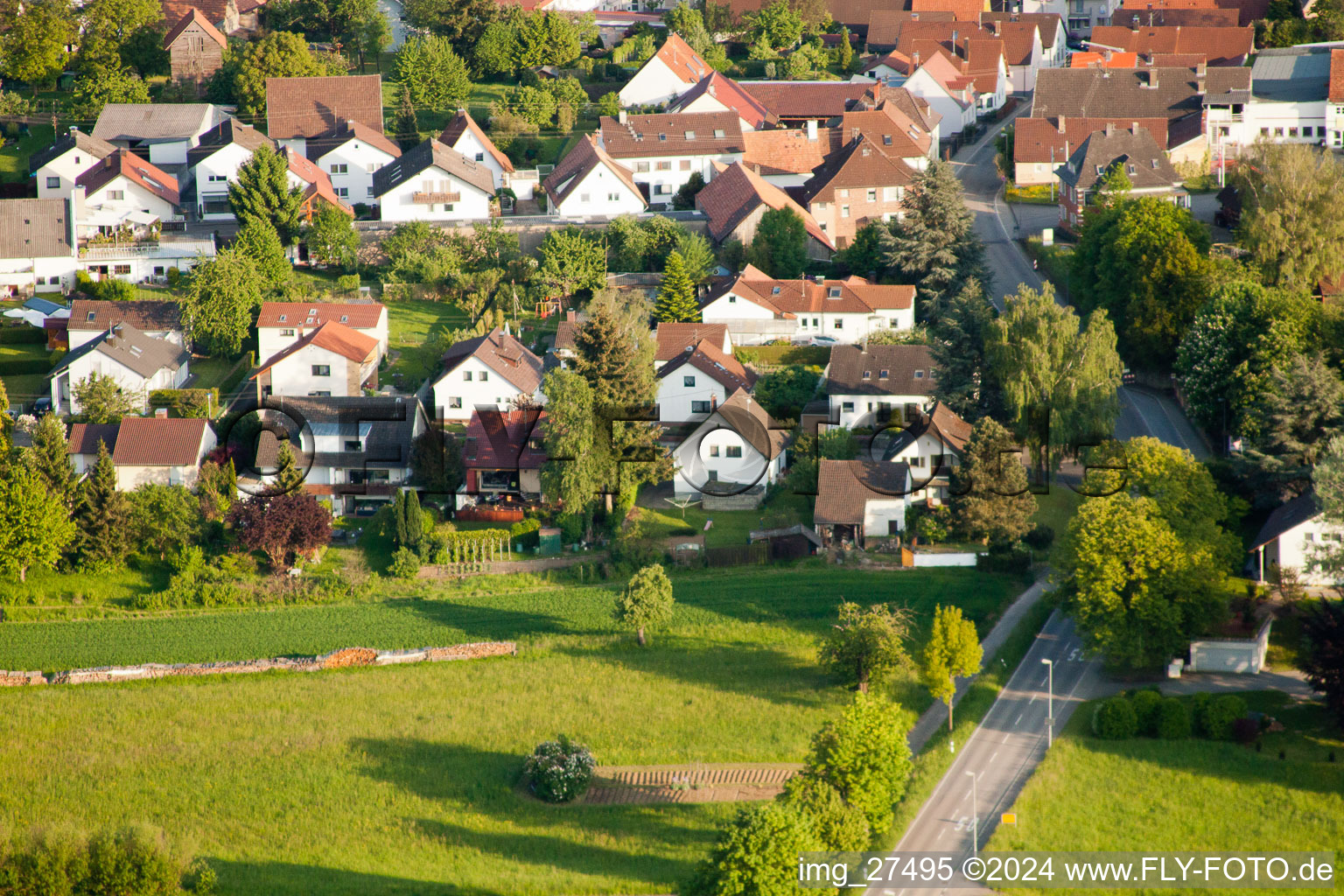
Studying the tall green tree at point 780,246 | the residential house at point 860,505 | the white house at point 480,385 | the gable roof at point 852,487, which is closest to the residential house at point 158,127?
the white house at point 480,385

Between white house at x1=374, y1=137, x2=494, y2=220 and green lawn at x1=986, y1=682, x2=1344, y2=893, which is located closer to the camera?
green lawn at x1=986, y1=682, x2=1344, y2=893

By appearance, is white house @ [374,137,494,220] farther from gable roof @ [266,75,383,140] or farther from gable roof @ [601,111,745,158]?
gable roof @ [266,75,383,140]

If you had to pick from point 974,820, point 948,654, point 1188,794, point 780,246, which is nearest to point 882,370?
point 780,246

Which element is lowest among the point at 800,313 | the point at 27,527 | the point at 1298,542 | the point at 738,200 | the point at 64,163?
the point at 27,527

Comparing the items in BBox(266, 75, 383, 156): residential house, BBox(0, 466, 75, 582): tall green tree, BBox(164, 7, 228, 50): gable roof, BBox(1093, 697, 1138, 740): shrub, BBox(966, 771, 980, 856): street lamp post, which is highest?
BBox(164, 7, 228, 50): gable roof

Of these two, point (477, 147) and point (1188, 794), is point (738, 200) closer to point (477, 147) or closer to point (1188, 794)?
point (477, 147)

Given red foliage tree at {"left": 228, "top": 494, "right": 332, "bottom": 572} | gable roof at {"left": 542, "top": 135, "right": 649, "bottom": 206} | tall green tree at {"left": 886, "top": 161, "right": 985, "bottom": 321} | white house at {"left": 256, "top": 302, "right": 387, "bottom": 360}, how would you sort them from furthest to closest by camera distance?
gable roof at {"left": 542, "top": 135, "right": 649, "bottom": 206}, tall green tree at {"left": 886, "top": 161, "right": 985, "bottom": 321}, white house at {"left": 256, "top": 302, "right": 387, "bottom": 360}, red foliage tree at {"left": 228, "top": 494, "right": 332, "bottom": 572}

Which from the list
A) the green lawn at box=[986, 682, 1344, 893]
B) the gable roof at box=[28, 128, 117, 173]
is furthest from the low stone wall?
the gable roof at box=[28, 128, 117, 173]
